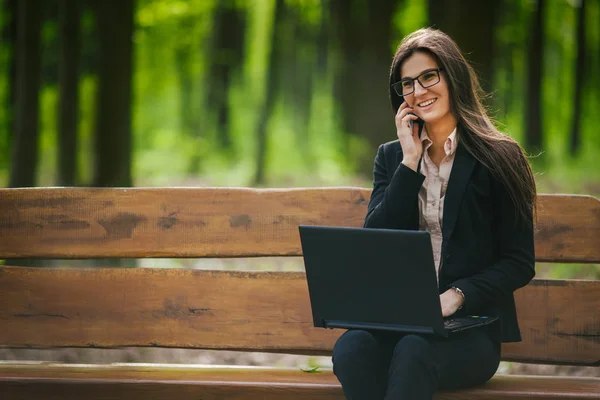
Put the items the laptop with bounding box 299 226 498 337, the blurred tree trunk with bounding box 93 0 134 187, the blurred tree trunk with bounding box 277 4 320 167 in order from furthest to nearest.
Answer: the blurred tree trunk with bounding box 277 4 320 167 → the blurred tree trunk with bounding box 93 0 134 187 → the laptop with bounding box 299 226 498 337

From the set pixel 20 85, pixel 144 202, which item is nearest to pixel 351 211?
pixel 144 202

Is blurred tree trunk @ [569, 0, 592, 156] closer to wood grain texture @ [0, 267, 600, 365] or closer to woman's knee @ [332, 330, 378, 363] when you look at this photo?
wood grain texture @ [0, 267, 600, 365]

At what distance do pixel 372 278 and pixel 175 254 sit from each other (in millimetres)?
1381

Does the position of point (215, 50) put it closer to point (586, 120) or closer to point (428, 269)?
point (586, 120)

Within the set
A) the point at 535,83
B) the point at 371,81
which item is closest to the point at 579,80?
the point at 535,83

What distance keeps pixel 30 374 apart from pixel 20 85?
5.31 m

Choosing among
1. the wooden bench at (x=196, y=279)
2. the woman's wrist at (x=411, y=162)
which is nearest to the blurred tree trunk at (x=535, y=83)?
the wooden bench at (x=196, y=279)

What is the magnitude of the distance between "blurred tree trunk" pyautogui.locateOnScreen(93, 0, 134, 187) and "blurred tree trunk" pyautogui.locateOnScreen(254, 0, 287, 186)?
600 centimetres

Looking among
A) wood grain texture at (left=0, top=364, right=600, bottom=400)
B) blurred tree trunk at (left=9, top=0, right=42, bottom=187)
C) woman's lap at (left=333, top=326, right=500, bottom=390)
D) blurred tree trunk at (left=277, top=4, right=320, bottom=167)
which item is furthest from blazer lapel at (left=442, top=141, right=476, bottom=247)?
blurred tree trunk at (left=277, top=4, right=320, bottom=167)

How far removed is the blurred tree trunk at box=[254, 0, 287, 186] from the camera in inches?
525

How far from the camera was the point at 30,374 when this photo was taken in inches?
137

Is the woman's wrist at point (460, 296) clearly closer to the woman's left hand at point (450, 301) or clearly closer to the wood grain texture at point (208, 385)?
the woman's left hand at point (450, 301)

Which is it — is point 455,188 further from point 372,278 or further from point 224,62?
point 224,62

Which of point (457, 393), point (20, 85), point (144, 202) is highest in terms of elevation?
point (20, 85)
